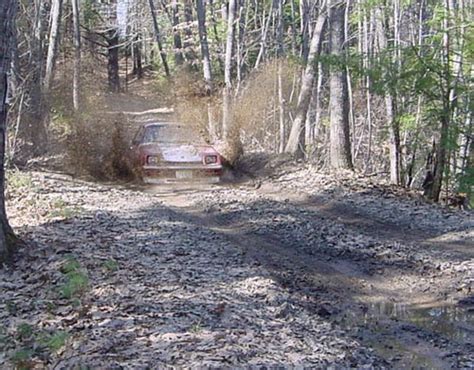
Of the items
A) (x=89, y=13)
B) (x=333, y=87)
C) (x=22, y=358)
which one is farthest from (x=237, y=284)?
(x=89, y=13)

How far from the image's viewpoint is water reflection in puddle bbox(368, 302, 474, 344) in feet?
20.0

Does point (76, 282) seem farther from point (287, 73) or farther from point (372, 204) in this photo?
point (287, 73)

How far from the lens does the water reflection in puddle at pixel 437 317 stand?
6095mm

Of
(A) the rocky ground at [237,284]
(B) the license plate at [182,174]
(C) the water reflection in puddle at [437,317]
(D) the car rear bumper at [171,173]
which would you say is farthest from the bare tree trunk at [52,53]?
(C) the water reflection in puddle at [437,317]

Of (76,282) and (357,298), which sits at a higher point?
(76,282)

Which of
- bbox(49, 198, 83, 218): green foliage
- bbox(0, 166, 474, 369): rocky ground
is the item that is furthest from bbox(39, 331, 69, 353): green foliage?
bbox(49, 198, 83, 218): green foliage

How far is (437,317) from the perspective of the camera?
6.59 meters

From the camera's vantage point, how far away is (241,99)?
19641 millimetres

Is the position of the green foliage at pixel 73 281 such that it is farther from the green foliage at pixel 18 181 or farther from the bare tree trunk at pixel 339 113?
the bare tree trunk at pixel 339 113

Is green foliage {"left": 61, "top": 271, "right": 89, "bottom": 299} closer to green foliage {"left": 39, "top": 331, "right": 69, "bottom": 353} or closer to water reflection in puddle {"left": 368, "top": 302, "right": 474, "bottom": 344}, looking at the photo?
green foliage {"left": 39, "top": 331, "right": 69, "bottom": 353}

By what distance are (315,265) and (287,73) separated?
53.9 ft

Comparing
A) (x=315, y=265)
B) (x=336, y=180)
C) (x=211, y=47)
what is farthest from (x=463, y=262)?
(x=211, y=47)

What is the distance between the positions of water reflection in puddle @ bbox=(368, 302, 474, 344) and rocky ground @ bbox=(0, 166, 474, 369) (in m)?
0.02

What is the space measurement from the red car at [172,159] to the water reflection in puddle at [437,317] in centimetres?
855
